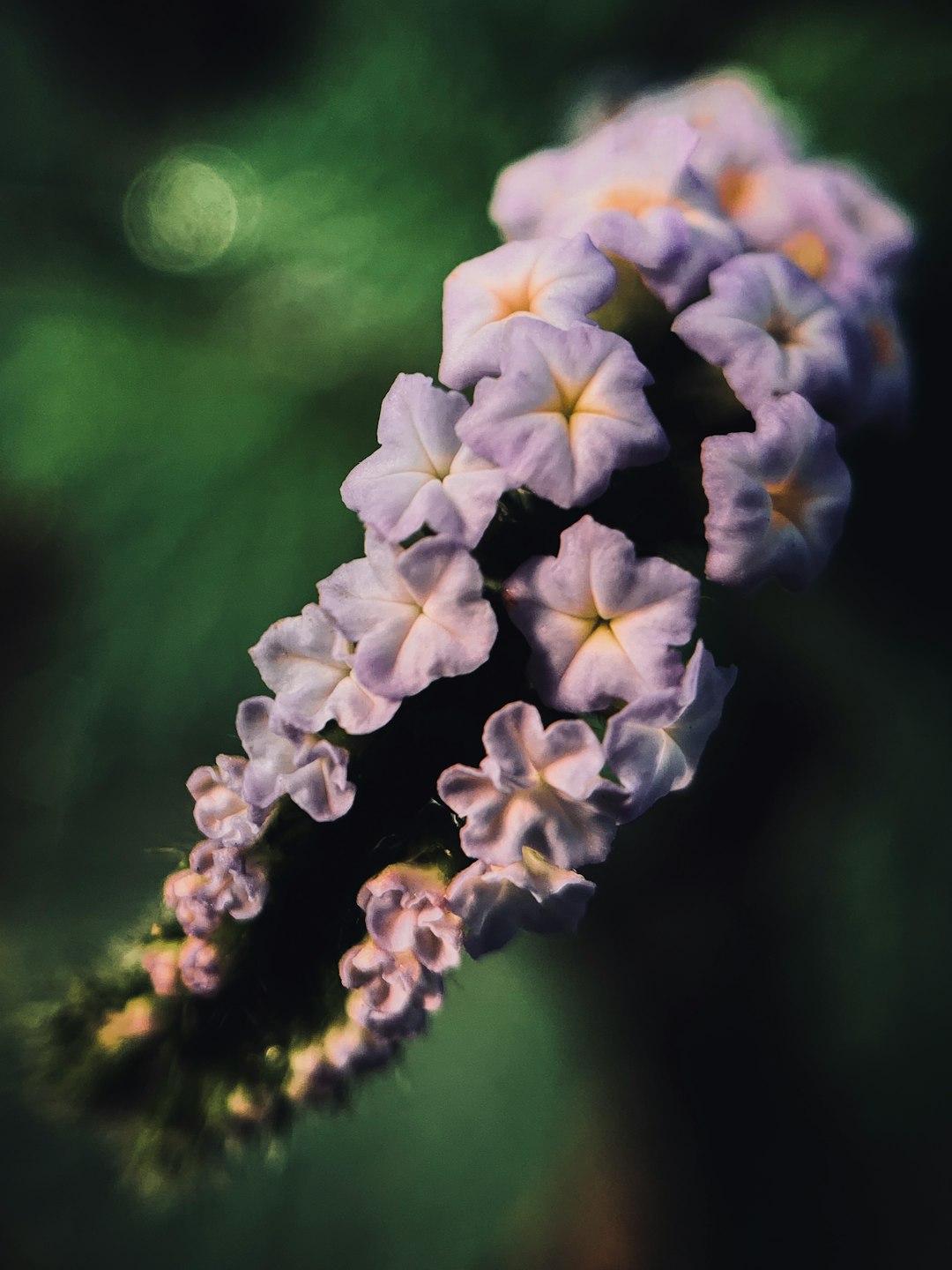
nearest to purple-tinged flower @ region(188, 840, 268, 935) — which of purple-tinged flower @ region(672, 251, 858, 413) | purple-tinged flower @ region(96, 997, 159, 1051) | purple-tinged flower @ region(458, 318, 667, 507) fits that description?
purple-tinged flower @ region(96, 997, 159, 1051)

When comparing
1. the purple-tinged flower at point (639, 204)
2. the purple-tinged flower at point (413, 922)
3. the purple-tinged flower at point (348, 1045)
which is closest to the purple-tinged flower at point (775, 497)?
the purple-tinged flower at point (639, 204)

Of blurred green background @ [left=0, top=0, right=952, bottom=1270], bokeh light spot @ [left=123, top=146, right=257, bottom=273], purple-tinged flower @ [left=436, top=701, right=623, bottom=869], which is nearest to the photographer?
purple-tinged flower @ [left=436, top=701, right=623, bottom=869]

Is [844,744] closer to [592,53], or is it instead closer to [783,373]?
[783,373]

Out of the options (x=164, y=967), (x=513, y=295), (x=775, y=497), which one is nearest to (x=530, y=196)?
(x=513, y=295)

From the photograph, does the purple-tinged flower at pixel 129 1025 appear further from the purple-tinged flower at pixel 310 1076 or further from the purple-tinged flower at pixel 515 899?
the purple-tinged flower at pixel 515 899

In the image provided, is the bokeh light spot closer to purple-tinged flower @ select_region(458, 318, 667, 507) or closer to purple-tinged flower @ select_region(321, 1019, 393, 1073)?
purple-tinged flower @ select_region(458, 318, 667, 507)
